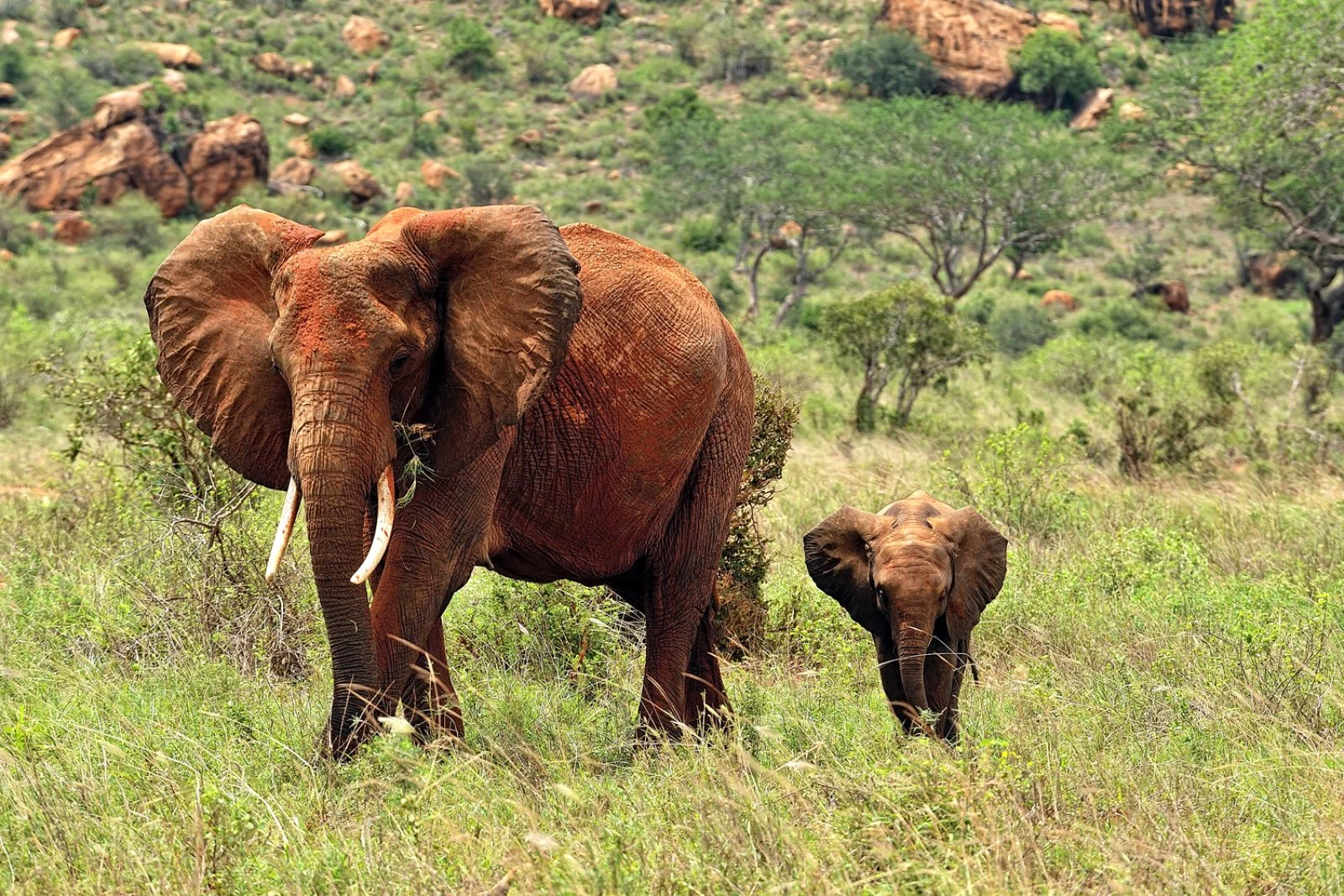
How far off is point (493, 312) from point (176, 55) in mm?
49537

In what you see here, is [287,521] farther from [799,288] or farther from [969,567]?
[799,288]

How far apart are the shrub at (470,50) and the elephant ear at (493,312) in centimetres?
5558

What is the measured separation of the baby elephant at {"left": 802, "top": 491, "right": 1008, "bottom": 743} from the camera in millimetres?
5625

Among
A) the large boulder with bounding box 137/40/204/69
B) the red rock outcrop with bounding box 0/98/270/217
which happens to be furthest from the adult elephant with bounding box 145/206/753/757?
the large boulder with bounding box 137/40/204/69

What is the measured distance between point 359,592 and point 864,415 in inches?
489

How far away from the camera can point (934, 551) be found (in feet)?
19.0

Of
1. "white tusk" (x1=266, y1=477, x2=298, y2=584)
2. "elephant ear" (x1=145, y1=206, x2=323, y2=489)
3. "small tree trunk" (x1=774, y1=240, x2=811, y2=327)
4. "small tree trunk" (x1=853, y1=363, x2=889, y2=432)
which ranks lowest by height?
"small tree trunk" (x1=774, y1=240, x2=811, y2=327)

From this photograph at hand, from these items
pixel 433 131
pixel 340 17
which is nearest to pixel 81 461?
pixel 433 131

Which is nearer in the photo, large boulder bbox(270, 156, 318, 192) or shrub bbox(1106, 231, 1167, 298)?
shrub bbox(1106, 231, 1167, 298)

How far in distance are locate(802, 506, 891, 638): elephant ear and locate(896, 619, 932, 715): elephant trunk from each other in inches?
18.8

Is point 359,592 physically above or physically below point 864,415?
above

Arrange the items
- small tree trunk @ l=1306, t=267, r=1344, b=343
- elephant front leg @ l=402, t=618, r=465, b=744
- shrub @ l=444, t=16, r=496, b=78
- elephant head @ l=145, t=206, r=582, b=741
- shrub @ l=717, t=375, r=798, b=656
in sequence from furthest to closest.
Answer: shrub @ l=444, t=16, r=496, b=78
small tree trunk @ l=1306, t=267, r=1344, b=343
shrub @ l=717, t=375, r=798, b=656
elephant front leg @ l=402, t=618, r=465, b=744
elephant head @ l=145, t=206, r=582, b=741

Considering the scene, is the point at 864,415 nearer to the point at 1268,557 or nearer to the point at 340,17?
the point at 1268,557

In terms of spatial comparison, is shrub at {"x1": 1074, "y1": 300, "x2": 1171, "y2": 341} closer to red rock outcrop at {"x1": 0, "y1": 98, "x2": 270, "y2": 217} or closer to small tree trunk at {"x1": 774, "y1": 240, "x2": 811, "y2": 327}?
small tree trunk at {"x1": 774, "y1": 240, "x2": 811, "y2": 327}
